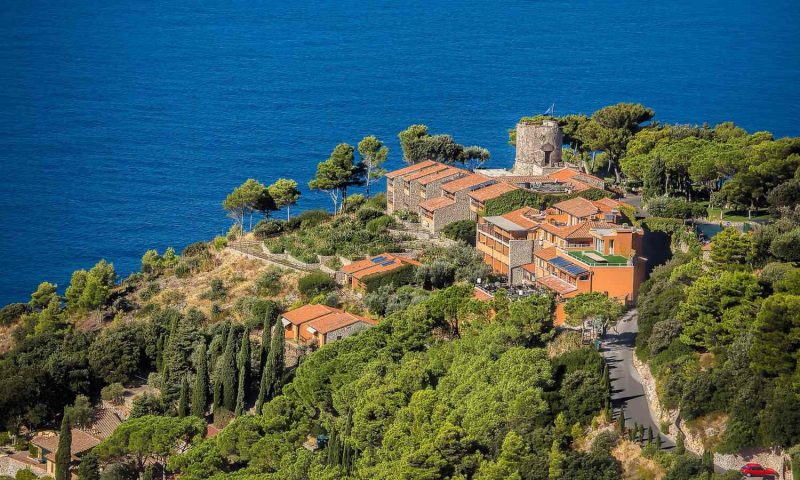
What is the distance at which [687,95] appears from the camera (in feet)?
485

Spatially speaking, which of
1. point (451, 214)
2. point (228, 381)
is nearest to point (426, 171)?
point (451, 214)

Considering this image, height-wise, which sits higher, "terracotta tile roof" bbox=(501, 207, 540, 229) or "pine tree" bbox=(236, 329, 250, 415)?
"terracotta tile roof" bbox=(501, 207, 540, 229)

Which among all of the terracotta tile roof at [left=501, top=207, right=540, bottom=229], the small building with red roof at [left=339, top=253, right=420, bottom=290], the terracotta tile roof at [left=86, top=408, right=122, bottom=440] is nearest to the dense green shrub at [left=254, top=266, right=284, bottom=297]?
the small building with red roof at [left=339, top=253, right=420, bottom=290]

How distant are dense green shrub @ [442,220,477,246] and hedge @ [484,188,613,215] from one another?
3.28ft

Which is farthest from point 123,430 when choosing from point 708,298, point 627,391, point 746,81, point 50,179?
point 746,81

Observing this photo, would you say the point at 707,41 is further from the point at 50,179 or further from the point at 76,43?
the point at 50,179

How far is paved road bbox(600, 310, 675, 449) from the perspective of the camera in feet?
152

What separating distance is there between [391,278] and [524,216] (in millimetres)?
6913

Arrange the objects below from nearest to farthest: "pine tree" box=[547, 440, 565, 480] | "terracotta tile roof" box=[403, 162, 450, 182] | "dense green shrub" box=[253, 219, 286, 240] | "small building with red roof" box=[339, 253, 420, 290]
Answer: "pine tree" box=[547, 440, 565, 480]
"small building with red roof" box=[339, 253, 420, 290]
"terracotta tile roof" box=[403, 162, 450, 182]
"dense green shrub" box=[253, 219, 286, 240]

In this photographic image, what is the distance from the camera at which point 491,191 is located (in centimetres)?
6769

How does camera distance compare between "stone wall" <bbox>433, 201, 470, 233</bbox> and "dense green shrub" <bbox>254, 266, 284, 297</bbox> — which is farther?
"stone wall" <bbox>433, 201, 470, 233</bbox>

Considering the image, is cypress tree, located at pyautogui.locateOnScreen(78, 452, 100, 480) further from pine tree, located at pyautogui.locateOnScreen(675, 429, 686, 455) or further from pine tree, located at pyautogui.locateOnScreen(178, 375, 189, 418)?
pine tree, located at pyautogui.locateOnScreen(675, 429, 686, 455)

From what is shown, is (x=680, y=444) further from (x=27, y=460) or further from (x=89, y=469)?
(x=27, y=460)

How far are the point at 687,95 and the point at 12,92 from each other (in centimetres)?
7378
